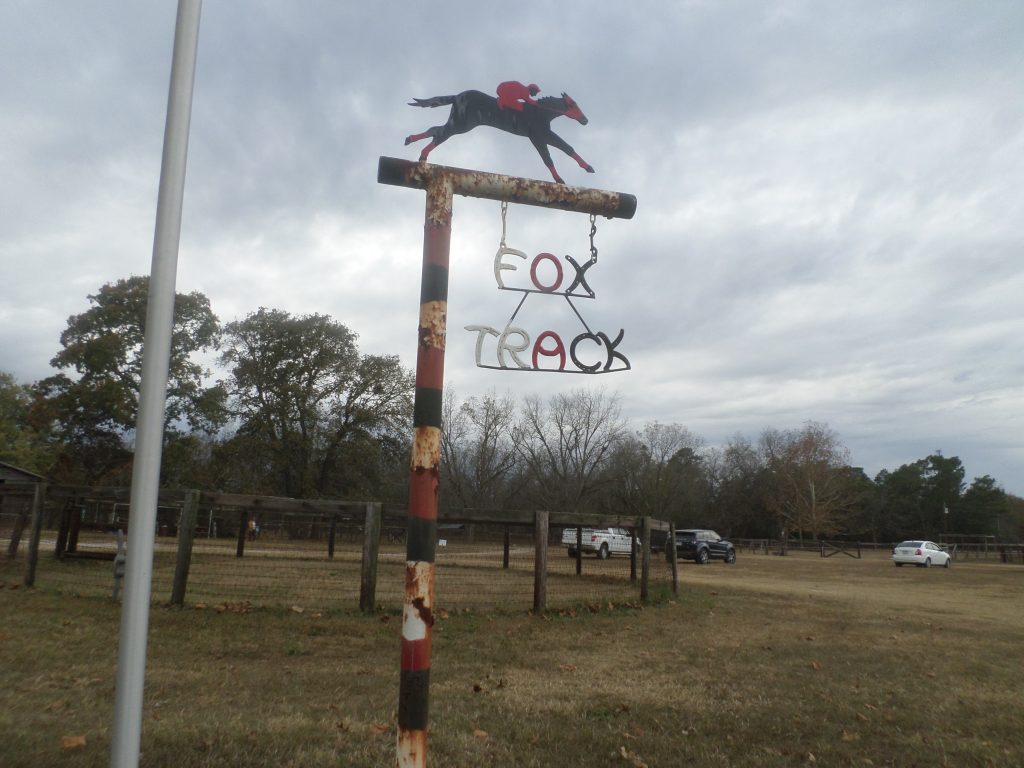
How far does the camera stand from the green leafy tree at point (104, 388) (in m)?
33.2

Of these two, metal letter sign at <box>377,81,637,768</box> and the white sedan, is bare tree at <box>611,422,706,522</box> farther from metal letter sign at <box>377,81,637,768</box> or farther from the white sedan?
metal letter sign at <box>377,81,637,768</box>

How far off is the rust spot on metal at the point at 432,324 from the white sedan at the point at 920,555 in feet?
119

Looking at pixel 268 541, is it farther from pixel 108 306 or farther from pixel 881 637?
pixel 108 306

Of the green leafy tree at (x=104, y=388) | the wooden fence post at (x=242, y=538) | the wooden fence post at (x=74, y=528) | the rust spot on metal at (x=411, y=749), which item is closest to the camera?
the rust spot on metal at (x=411, y=749)

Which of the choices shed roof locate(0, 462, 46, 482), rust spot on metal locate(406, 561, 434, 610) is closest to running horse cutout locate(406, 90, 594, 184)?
rust spot on metal locate(406, 561, 434, 610)

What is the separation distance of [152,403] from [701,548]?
109 ft

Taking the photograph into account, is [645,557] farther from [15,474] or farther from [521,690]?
[15,474]

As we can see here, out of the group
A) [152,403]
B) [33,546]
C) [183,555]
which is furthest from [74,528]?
[152,403]

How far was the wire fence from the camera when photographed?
9.72 meters

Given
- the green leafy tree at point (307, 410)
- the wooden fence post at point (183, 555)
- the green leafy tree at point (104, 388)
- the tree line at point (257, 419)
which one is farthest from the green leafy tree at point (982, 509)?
the wooden fence post at point (183, 555)

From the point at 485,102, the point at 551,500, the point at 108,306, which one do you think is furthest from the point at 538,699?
the point at 551,500

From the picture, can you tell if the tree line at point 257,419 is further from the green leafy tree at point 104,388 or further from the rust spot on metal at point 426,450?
the rust spot on metal at point 426,450

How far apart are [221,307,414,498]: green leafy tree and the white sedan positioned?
2499 cm

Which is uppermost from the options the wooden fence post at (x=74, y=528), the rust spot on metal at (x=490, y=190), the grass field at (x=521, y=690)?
the rust spot on metal at (x=490, y=190)
